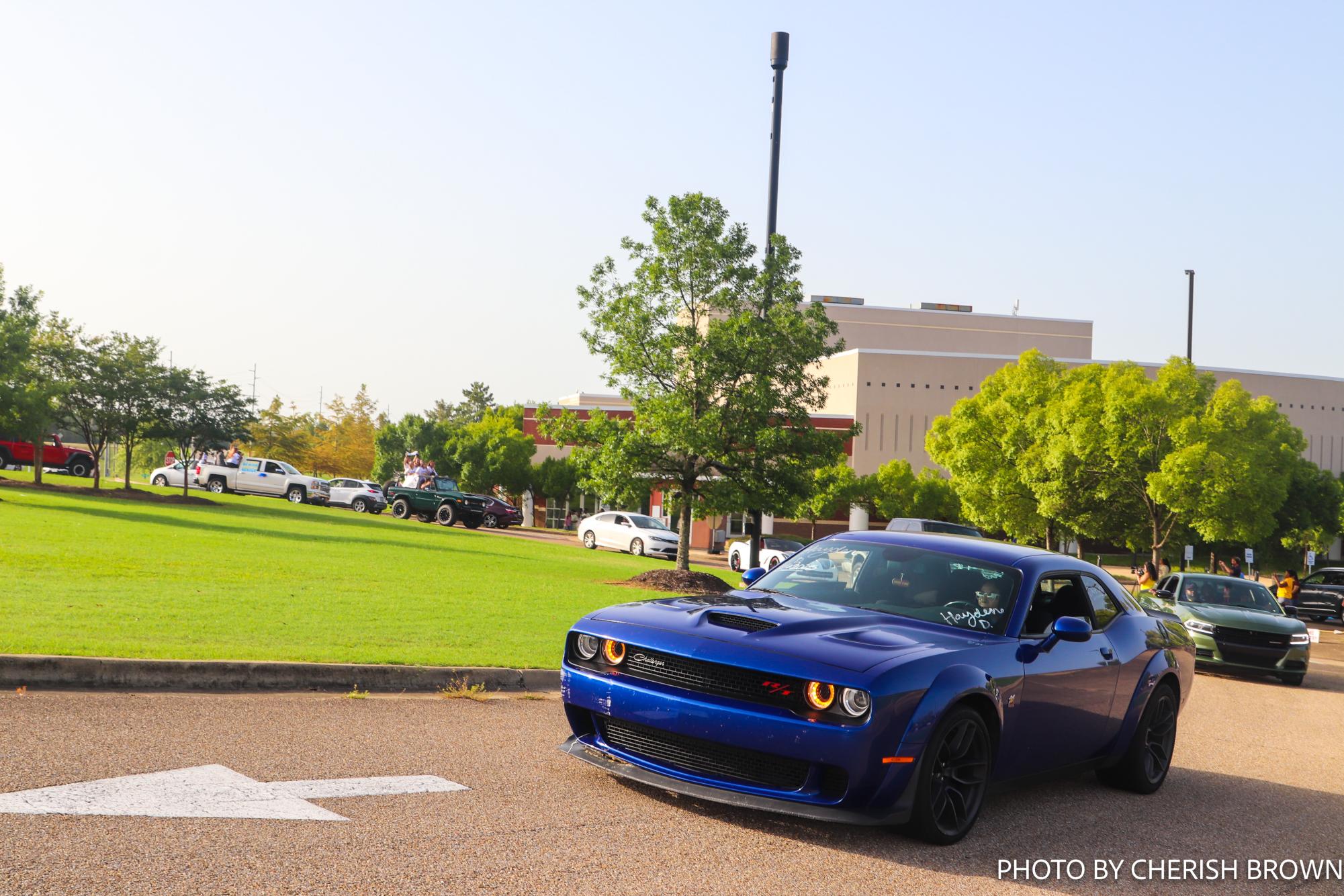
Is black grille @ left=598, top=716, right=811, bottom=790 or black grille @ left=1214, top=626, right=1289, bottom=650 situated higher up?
black grille @ left=598, top=716, right=811, bottom=790

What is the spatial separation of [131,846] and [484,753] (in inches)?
101

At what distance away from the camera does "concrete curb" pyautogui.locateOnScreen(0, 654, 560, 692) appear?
7.93 m

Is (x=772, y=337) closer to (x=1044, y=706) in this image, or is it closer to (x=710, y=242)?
(x=710, y=242)

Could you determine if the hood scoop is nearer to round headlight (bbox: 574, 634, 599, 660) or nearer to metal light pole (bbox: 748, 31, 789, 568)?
round headlight (bbox: 574, 634, 599, 660)

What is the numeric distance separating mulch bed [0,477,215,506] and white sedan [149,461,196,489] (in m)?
11.4

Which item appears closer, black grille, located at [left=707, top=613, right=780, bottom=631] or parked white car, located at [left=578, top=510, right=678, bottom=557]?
black grille, located at [left=707, top=613, right=780, bottom=631]

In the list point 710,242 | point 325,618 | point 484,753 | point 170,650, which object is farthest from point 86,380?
point 484,753

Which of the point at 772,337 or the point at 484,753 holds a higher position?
the point at 772,337

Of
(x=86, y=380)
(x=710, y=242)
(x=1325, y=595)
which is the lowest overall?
(x=1325, y=595)

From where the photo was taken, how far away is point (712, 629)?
5.78 m

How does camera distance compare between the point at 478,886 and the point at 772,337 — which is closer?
the point at 478,886

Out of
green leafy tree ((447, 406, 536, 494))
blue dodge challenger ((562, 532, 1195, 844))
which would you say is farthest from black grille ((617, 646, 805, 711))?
green leafy tree ((447, 406, 536, 494))

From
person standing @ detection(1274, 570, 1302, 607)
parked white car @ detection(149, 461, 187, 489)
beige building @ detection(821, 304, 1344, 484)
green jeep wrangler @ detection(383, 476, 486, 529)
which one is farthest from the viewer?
beige building @ detection(821, 304, 1344, 484)

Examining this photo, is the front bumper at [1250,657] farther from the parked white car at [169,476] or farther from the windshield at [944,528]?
the parked white car at [169,476]
